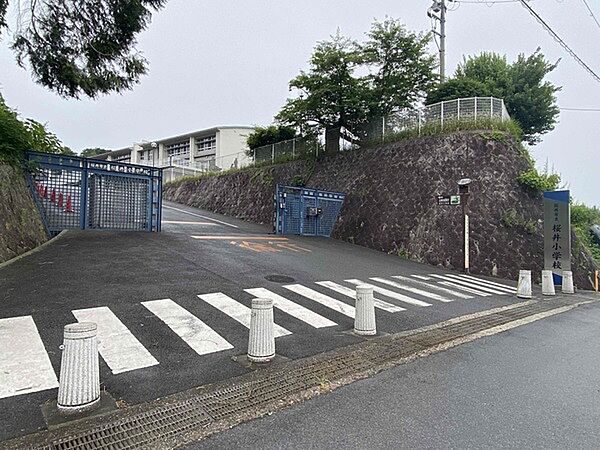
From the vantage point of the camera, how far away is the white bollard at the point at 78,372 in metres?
3.42

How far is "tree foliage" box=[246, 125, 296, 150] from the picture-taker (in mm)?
29263

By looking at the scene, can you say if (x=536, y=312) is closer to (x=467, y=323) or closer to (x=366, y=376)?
(x=467, y=323)

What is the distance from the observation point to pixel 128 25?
31.4 feet

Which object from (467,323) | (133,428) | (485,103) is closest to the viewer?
(133,428)

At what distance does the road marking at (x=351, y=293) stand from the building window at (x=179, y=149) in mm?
46839

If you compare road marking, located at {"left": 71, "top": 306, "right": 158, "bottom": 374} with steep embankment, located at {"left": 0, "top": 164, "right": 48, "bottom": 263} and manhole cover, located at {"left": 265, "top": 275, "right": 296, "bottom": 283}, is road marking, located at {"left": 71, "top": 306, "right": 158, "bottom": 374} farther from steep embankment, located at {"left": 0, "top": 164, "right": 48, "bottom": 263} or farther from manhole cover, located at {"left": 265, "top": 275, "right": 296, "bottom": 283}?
steep embankment, located at {"left": 0, "top": 164, "right": 48, "bottom": 263}

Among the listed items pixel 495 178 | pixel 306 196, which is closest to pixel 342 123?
pixel 306 196

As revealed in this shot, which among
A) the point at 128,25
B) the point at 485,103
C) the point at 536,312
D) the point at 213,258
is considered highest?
the point at 485,103

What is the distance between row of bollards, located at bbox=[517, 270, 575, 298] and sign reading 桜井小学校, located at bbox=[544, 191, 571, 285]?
496mm

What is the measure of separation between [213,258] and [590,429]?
29.8ft

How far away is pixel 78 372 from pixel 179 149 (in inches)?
2128

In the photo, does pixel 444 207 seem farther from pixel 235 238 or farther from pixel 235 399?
pixel 235 399

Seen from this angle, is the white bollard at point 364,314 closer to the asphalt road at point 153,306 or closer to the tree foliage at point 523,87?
the asphalt road at point 153,306

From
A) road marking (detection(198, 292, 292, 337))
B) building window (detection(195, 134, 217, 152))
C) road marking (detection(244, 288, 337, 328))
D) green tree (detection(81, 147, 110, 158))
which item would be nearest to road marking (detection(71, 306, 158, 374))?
road marking (detection(198, 292, 292, 337))
